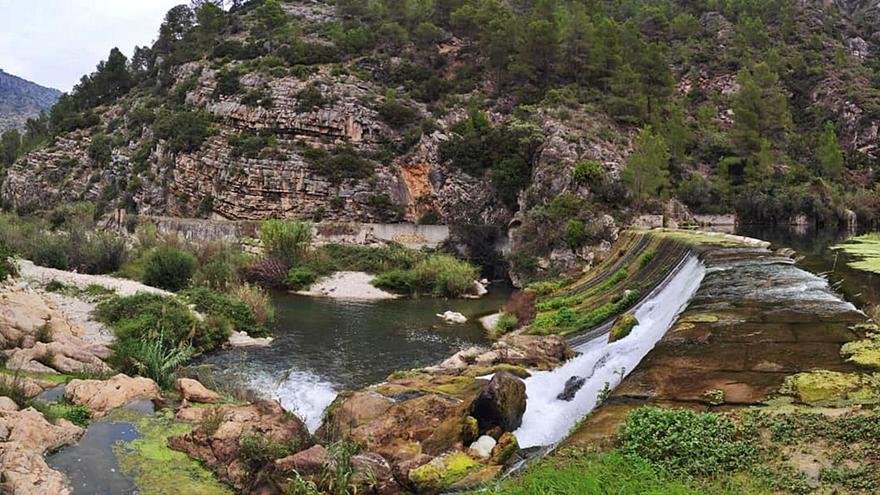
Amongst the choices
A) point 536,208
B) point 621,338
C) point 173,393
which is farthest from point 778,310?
point 536,208

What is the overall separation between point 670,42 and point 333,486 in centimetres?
8974

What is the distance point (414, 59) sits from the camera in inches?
2904

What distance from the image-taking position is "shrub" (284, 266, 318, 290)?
4081 cm

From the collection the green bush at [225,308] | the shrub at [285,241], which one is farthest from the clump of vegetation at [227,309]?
the shrub at [285,241]

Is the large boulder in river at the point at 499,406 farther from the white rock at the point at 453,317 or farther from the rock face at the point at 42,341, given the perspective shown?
the white rock at the point at 453,317

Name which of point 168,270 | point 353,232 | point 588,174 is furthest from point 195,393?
point 353,232

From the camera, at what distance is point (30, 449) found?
10078 millimetres

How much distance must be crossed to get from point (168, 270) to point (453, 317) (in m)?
14.5

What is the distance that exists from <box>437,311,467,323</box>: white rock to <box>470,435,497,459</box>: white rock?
2024cm

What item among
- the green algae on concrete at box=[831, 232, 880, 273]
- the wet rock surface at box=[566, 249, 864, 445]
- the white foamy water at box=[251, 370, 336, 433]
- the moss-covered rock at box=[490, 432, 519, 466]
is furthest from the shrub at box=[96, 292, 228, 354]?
the green algae on concrete at box=[831, 232, 880, 273]

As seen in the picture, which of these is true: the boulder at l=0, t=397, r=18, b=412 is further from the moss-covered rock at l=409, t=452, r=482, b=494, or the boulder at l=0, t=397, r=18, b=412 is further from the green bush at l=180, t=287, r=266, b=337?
the green bush at l=180, t=287, r=266, b=337

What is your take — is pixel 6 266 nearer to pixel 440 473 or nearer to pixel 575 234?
pixel 440 473

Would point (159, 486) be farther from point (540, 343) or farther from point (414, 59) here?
point (414, 59)

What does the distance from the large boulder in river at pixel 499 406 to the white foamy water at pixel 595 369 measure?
32 cm
